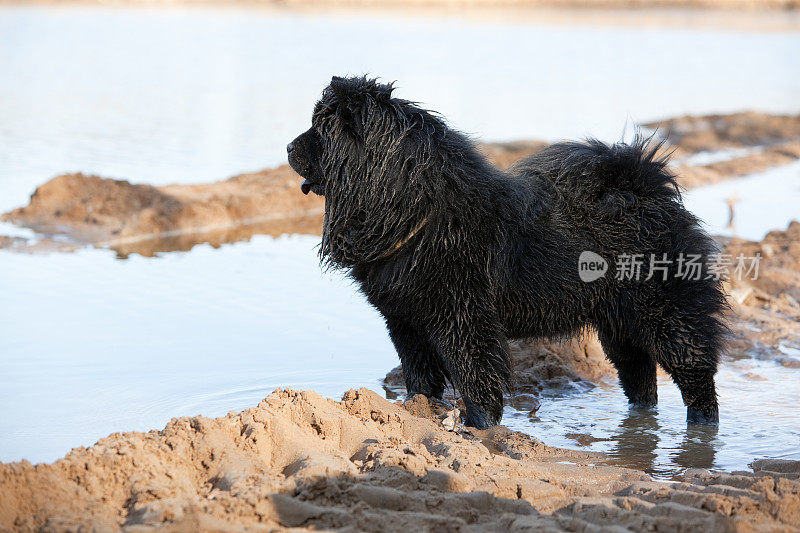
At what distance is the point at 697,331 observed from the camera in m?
6.00

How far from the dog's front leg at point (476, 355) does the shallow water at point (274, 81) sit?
2.09 metres

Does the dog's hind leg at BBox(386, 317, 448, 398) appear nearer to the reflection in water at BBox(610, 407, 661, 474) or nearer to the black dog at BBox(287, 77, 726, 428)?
the black dog at BBox(287, 77, 726, 428)

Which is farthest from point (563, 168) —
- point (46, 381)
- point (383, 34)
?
point (383, 34)

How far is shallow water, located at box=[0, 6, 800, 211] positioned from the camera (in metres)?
16.3

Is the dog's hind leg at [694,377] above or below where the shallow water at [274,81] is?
below

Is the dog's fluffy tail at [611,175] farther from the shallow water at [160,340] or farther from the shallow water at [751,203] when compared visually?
the shallow water at [751,203]

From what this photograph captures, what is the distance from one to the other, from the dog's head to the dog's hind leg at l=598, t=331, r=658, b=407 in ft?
6.44

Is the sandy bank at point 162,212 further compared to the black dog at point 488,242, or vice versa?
the sandy bank at point 162,212

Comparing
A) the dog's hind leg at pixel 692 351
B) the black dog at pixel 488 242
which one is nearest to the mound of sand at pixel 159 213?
the black dog at pixel 488 242

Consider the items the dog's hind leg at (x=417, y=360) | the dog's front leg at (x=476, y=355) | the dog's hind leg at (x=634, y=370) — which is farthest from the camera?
the dog's hind leg at (x=634, y=370)

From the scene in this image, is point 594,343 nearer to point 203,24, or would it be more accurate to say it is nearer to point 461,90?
point 461,90

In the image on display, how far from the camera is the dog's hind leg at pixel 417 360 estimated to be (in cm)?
614

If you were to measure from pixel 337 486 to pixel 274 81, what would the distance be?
22.4 meters

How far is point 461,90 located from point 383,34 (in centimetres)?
1751
